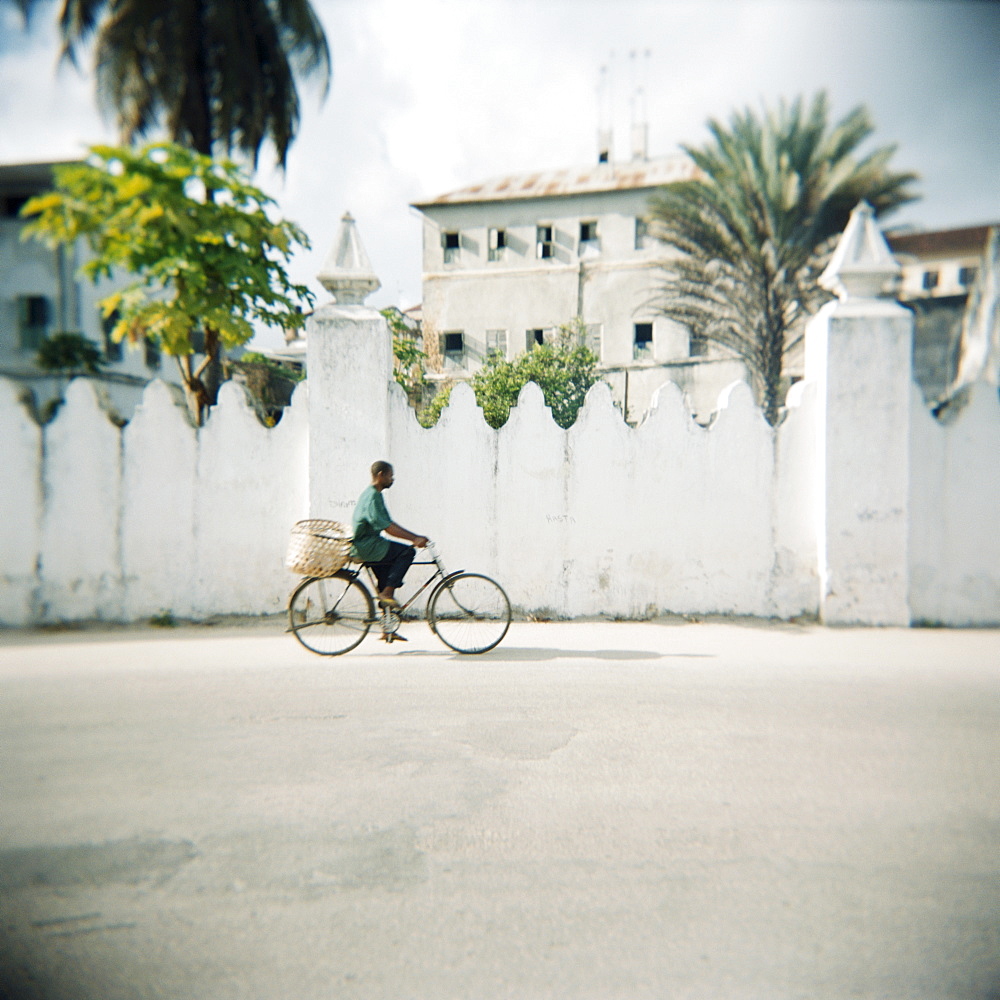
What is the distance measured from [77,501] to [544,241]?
27796mm

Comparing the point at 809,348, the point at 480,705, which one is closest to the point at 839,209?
the point at 809,348

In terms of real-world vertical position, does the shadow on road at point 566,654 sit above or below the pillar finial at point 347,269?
below

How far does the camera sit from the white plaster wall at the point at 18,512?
748 cm

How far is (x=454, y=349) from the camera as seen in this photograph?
107 feet

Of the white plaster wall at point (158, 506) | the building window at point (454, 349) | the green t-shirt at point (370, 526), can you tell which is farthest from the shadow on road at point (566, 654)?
the building window at point (454, 349)

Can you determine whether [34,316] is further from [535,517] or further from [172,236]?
[535,517]

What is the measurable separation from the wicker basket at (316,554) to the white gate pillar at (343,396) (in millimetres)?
1071

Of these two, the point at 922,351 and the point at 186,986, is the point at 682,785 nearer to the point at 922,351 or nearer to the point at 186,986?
the point at 186,986

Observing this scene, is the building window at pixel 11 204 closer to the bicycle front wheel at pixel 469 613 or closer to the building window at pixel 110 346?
the building window at pixel 110 346

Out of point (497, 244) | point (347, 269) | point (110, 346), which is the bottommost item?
point (347, 269)

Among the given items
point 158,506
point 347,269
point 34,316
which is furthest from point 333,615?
point 34,316

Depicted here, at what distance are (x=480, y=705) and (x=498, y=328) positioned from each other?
28.7 meters

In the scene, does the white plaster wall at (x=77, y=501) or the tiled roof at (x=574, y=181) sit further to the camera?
the tiled roof at (x=574, y=181)

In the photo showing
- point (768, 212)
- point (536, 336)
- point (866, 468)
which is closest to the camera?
point (866, 468)
